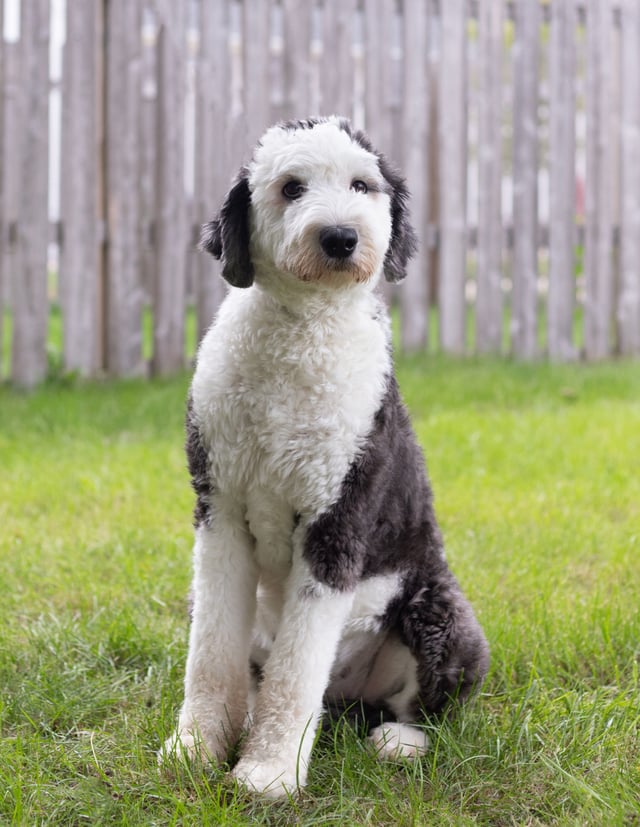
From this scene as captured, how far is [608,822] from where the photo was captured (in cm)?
223

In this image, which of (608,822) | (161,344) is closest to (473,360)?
(161,344)

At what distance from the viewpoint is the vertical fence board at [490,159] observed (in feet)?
25.4

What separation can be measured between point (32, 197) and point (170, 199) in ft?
3.09

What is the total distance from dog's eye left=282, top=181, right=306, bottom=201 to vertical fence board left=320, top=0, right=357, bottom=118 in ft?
16.4

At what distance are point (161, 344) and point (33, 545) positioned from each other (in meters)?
3.23

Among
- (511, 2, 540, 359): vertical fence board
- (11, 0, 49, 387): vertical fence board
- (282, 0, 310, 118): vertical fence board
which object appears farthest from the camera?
(511, 2, 540, 359): vertical fence board

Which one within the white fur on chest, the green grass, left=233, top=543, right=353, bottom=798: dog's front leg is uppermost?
the white fur on chest

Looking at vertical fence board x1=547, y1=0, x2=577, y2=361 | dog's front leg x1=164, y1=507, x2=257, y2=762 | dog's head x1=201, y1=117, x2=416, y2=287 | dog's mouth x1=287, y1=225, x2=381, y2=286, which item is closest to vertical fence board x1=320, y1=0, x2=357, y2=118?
vertical fence board x1=547, y1=0, x2=577, y2=361

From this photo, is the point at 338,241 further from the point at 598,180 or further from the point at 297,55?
the point at 598,180

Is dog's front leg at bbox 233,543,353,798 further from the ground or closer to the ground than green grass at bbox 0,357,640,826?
further from the ground

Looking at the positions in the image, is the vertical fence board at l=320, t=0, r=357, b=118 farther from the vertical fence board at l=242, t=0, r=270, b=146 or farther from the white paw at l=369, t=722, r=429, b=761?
the white paw at l=369, t=722, r=429, b=761

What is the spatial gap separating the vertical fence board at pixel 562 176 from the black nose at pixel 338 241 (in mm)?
6004

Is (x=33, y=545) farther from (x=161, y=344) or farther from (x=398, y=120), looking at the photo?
(x=398, y=120)

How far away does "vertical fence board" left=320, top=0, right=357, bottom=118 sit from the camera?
7.29 meters
